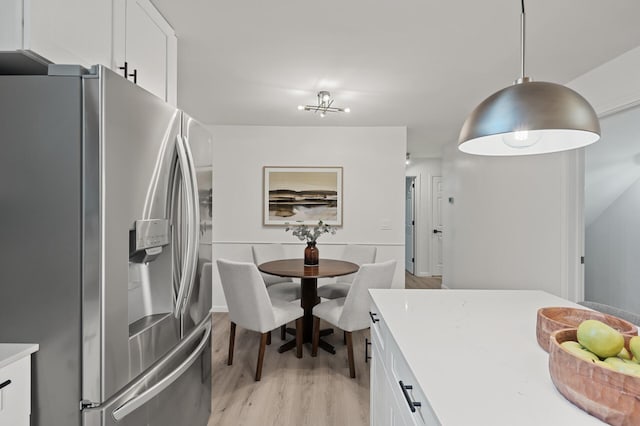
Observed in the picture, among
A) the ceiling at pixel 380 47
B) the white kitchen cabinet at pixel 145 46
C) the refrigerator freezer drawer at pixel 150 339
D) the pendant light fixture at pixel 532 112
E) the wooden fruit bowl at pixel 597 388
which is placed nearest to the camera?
the wooden fruit bowl at pixel 597 388

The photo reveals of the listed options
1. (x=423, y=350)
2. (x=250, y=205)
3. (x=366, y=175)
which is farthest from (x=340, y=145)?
(x=423, y=350)

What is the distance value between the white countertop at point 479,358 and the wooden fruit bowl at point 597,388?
0.03m

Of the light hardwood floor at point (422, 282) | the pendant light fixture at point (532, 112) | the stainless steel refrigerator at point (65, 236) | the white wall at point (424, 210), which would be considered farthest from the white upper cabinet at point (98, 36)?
the white wall at point (424, 210)

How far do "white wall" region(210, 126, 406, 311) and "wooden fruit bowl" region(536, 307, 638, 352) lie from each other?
3132 mm

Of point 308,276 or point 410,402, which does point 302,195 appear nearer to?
point 308,276

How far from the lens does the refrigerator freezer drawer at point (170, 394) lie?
1036mm

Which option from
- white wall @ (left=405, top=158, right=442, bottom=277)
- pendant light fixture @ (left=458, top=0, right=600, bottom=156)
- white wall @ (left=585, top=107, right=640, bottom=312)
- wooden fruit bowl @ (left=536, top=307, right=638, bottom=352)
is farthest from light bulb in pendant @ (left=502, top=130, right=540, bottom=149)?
white wall @ (left=405, top=158, right=442, bottom=277)

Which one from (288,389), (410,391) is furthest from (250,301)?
(410,391)

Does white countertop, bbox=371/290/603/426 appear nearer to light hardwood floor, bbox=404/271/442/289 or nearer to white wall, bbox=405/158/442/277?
light hardwood floor, bbox=404/271/442/289

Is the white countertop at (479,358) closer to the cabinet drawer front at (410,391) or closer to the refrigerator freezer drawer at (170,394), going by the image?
the cabinet drawer front at (410,391)

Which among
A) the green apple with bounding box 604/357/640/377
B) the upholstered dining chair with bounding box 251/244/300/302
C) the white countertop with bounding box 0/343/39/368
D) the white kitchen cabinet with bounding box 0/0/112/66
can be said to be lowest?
the upholstered dining chair with bounding box 251/244/300/302

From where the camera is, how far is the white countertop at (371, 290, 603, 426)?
714mm

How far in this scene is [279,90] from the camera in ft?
9.96

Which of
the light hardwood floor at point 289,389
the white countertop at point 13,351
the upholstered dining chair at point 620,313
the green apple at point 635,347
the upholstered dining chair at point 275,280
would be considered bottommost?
the light hardwood floor at point 289,389
